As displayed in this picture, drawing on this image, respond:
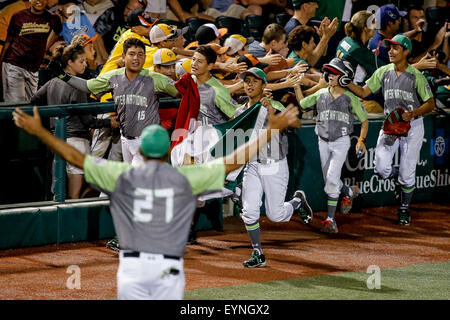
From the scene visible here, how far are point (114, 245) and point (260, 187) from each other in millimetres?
1785

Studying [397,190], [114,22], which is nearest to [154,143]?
[114,22]

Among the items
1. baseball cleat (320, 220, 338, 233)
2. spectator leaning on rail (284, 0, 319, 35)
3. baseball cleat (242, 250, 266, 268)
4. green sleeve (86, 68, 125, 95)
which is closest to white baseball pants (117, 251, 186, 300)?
baseball cleat (242, 250, 266, 268)

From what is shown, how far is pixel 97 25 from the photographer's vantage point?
11195 millimetres

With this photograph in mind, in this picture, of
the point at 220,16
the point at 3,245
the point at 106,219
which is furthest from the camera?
the point at 220,16

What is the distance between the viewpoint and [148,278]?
15.8 ft

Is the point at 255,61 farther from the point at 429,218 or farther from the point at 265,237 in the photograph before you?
the point at 429,218

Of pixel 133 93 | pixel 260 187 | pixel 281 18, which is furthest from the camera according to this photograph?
pixel 281 18

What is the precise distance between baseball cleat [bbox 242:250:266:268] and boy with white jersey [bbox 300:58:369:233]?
1892 mm

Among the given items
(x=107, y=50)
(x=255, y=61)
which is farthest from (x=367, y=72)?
(x=107, y=50)

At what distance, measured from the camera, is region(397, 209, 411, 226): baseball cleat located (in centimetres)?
1065

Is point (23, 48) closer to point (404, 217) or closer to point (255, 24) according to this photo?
point (255, 24)

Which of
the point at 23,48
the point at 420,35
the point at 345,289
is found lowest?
the point at 345,289
